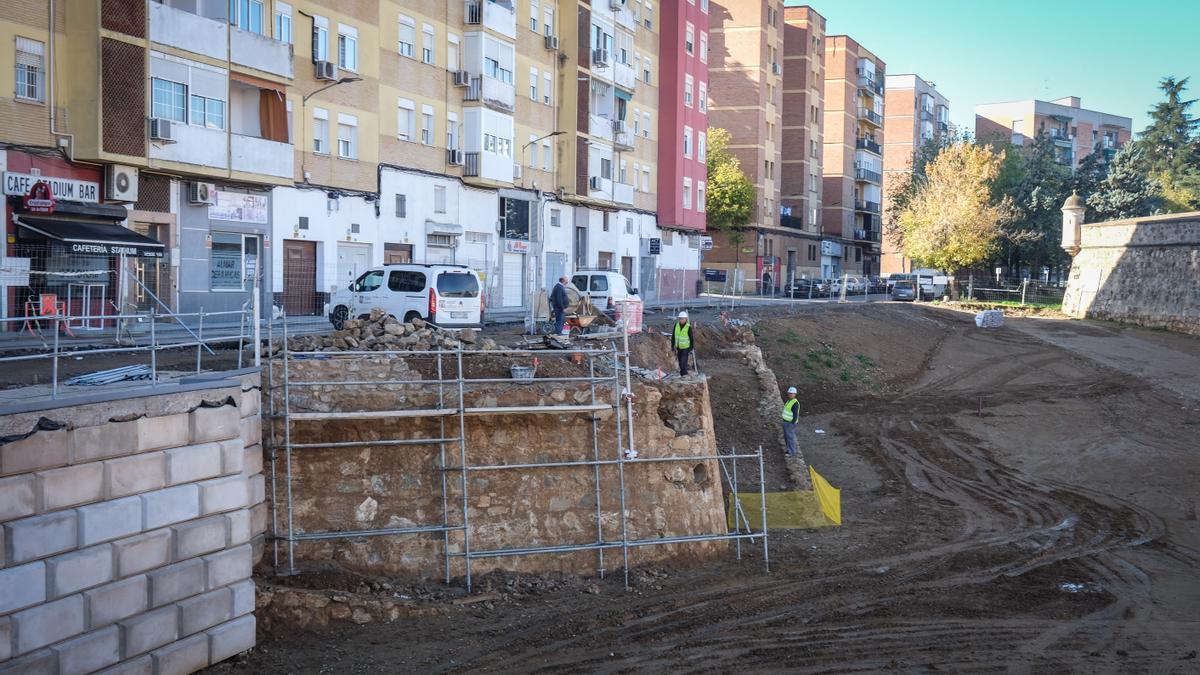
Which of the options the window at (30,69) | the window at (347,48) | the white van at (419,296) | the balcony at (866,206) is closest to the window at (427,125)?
the window at (347,48)

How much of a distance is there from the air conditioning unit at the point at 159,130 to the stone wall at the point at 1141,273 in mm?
41186

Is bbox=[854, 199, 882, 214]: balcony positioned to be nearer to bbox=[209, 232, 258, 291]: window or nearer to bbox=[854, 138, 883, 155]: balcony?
bbox=[854, 138, 883, 155]: balcony

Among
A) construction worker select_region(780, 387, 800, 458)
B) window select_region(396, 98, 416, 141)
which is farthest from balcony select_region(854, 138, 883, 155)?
construction worker select_region(780, 387, 800, 458)

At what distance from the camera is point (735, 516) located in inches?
669

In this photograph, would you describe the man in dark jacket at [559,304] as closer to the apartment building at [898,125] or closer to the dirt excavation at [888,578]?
the dirt excavation at [888,578]

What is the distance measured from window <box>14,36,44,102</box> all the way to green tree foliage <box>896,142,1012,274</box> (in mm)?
50738

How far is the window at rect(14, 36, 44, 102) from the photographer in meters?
24.6

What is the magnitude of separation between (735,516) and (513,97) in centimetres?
2907

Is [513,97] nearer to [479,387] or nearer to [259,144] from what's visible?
[259,144]

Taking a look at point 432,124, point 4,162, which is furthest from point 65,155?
point 432,124

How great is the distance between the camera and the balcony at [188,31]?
2708 cm

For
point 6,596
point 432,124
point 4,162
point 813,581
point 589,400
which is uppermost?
point 432,124

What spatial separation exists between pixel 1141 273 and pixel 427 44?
34554mm

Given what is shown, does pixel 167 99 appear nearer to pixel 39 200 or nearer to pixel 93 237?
pixel 39 200
